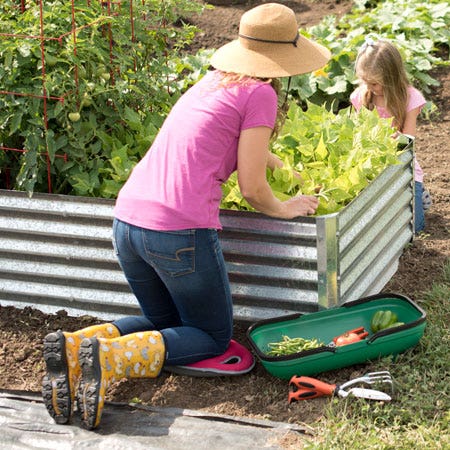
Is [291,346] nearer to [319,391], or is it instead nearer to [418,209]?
[319,391]

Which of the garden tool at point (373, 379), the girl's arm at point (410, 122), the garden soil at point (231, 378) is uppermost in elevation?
the girl's arm at point (410, 122)

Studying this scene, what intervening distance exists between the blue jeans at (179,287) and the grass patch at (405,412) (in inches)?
22.8

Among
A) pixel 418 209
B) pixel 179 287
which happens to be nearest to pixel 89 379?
pixel 179 287

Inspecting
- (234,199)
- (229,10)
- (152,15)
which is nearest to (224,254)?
(234,199)

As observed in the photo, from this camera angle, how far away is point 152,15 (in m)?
4.96

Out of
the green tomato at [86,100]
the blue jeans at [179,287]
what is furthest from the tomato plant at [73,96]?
the blue jeans at [179,287]

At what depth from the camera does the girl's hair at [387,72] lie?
5336 millimetres

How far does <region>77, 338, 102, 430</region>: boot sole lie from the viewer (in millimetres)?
3619

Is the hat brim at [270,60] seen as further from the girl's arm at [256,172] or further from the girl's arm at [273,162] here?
the girl's arm at [273,162]

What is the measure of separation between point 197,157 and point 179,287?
0.50m

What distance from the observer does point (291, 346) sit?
4.00 meters

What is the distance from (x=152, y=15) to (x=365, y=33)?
375cm

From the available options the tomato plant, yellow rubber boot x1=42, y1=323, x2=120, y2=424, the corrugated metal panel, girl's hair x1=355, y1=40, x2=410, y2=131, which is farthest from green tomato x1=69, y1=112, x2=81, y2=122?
girl's hair x1=355, y1=40, x2=410, y2=131

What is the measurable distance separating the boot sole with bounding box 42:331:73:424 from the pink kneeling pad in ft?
1.88
